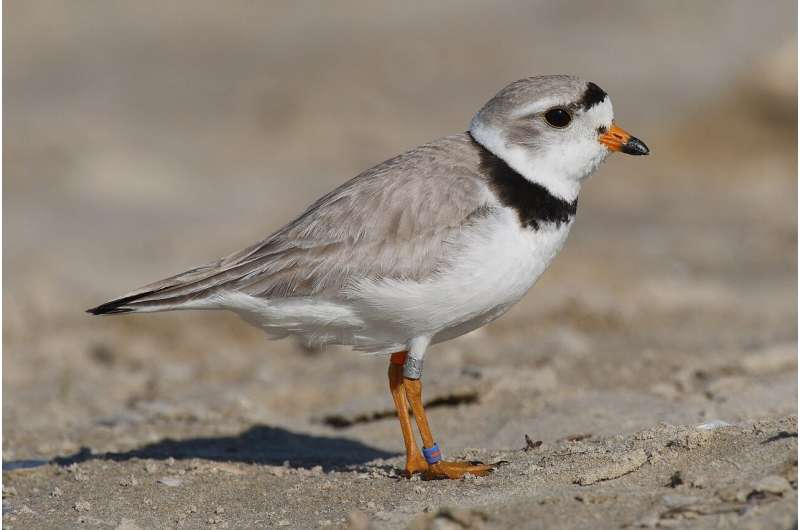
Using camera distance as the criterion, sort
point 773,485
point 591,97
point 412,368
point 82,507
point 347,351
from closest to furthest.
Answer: point 773,485
point 82,507
point 412,368
point 591,97
point 347,351

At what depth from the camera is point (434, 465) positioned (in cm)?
564

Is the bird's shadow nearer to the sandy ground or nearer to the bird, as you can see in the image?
the sandy ground

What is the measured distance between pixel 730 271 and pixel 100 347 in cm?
596

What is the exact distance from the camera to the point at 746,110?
1475cm

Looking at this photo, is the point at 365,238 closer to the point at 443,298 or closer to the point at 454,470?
the point at 443,298

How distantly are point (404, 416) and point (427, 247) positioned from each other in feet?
3.10

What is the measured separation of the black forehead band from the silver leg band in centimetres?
152

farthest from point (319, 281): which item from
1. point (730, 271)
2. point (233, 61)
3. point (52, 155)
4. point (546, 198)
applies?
point (233, 61)

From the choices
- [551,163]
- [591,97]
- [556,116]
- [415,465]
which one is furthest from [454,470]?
[591,97]

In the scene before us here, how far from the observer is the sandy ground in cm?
524

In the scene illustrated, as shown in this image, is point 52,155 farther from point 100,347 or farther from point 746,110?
point 746,110

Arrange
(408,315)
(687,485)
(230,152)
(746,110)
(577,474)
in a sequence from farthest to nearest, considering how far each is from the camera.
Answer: (230,152)
(746,110)
(408,315)
(577,474)
(687,485)

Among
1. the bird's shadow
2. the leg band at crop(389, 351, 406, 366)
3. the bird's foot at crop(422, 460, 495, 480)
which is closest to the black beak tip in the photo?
the leg band at crop(389, 351, 406, 366)

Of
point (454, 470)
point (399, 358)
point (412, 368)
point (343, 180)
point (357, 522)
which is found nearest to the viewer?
point (357, 522)
